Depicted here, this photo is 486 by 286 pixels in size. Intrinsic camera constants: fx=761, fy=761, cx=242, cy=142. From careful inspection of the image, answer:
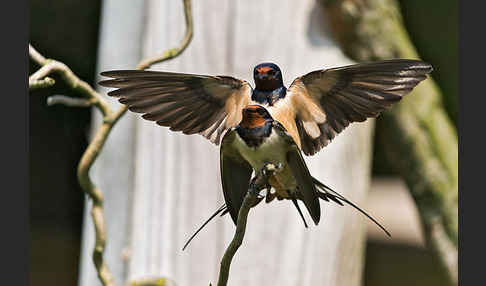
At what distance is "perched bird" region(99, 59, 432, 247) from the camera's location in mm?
660

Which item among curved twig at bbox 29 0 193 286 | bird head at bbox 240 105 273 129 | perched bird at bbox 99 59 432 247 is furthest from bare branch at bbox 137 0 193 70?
bird head at bbox 240 105 273 129

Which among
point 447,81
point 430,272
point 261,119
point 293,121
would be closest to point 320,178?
point 293,121

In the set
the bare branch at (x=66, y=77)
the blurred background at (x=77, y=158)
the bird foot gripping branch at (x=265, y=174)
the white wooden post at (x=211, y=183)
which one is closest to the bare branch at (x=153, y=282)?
the white wooden post at (x=211, y=183)

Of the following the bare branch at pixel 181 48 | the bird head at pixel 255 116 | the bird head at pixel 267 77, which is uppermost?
the bare branch at pixel 181 48

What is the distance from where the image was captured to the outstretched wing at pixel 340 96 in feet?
2.18

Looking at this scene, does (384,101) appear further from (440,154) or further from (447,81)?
(447,81)

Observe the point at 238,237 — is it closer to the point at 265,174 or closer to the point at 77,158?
the point at 265,174

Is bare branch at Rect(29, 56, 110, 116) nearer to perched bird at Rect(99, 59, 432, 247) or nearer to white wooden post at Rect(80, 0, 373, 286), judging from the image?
perched bird at Rect(99, 59, 432, 247)

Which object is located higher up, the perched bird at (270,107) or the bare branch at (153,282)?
the perched bird at (270,107)

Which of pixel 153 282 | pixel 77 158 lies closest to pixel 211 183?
pixel 153 282

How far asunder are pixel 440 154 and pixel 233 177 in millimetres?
895

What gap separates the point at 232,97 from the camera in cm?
77

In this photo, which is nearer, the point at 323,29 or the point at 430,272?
the point at 323,29

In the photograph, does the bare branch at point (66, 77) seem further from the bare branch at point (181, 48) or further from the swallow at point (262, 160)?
the swallow at point (262, 160)
